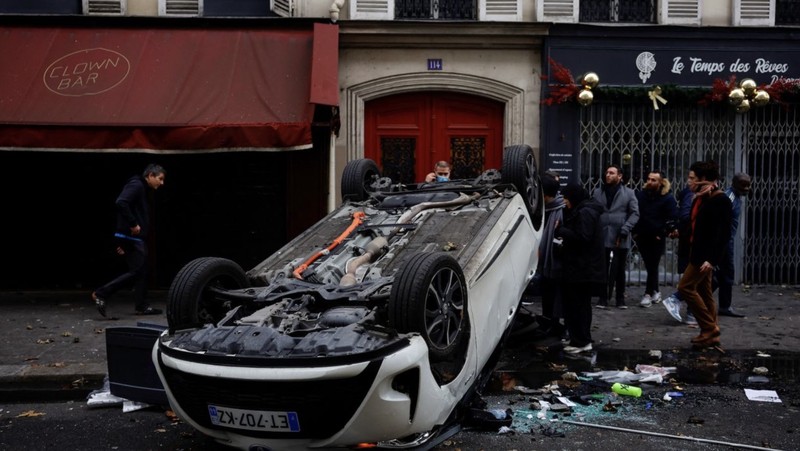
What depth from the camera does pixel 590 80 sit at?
1199 cm

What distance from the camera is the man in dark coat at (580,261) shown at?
791 cm

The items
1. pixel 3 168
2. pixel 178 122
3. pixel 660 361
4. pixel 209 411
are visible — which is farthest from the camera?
pixel 3 168

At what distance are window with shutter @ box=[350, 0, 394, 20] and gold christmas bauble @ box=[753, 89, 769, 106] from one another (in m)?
5.64

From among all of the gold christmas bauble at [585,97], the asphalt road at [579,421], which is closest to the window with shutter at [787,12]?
the gold christmas bauble at [585,97]

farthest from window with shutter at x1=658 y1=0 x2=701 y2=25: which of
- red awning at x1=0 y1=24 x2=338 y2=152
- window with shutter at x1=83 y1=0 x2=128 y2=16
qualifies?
window with shutter at x1=83 y1=0 x2=128 y2=16

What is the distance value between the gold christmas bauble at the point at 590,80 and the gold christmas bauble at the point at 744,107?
222 cm

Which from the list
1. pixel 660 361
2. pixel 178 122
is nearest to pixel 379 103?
pixel 178 122

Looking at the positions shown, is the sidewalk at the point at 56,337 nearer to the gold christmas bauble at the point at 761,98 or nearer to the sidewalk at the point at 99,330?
the sidewalk at the point at 99,330

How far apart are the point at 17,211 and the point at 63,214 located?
0.67 m

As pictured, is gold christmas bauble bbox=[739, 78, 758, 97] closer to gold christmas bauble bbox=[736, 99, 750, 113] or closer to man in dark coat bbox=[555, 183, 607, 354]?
gold christmas bauble bbox=[736, 99, 750, 113]

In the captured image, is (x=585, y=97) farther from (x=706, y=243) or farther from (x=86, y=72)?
(x=86, y=72)

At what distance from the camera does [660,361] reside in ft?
25.7

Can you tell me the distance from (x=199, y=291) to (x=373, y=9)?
7885 millimetres

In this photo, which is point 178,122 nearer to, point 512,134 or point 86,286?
point 86,286
